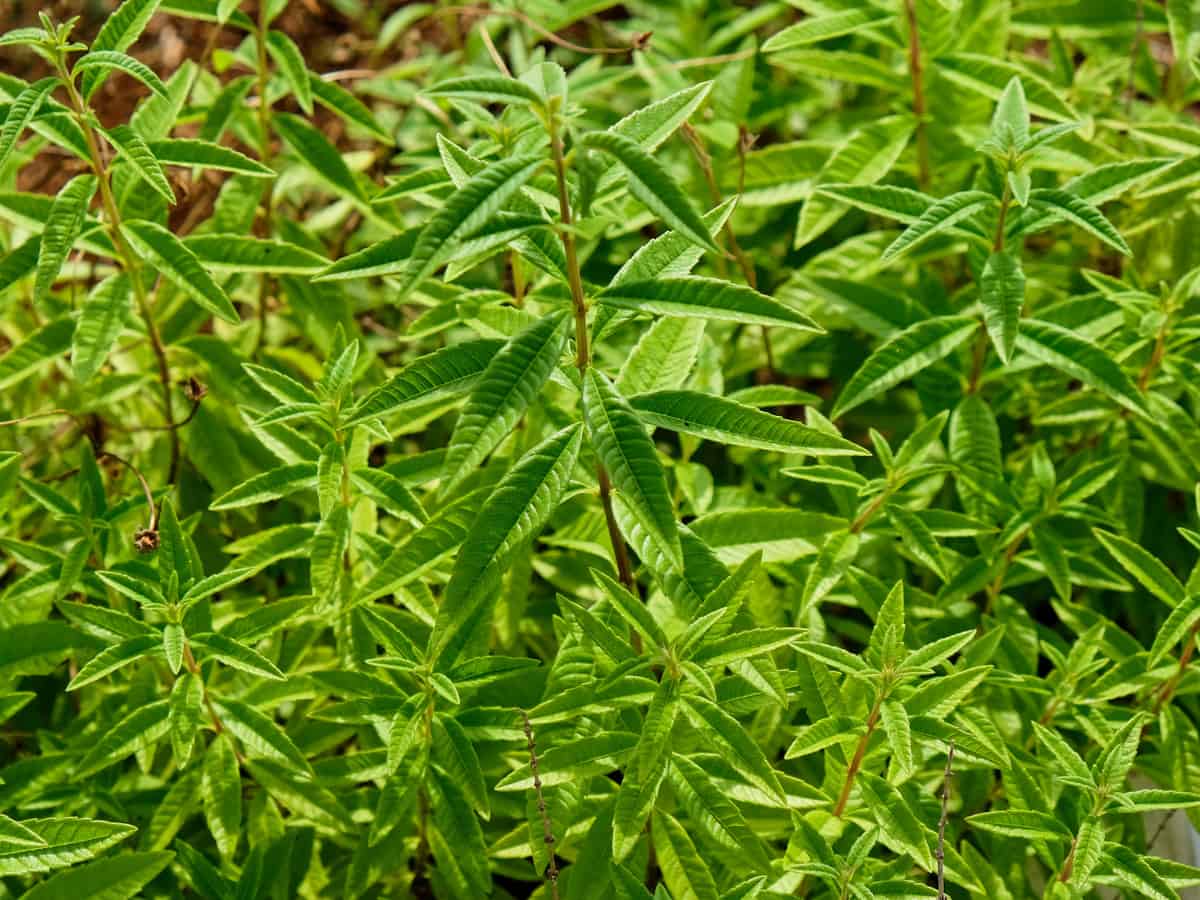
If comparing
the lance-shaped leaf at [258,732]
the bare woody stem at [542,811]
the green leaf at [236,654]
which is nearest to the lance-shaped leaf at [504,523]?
the bare woody stem at [542,811]

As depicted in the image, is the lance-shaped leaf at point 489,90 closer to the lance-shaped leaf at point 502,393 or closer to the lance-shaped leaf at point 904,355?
the lance-shaped leaf at point 502,393

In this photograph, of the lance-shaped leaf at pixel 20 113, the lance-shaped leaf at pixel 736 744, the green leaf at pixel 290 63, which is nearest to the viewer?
the lance-shaped leaf at pixel 736 744

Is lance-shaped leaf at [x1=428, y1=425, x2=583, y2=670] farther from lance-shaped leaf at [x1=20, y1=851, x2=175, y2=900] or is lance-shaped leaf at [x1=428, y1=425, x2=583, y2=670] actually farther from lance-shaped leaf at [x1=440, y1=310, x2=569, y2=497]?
lance-shaped leaf at [x1=20, y1=851, x2=175, y2=900]

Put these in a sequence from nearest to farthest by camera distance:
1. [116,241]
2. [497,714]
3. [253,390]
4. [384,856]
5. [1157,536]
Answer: [497,714], [384,856], [116,241], [253,390], [1157,536]

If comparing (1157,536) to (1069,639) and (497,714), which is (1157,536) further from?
(497,714)

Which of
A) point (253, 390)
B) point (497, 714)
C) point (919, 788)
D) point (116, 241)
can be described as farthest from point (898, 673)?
point (116, 241)

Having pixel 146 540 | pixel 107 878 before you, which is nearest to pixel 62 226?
pixel 146 540

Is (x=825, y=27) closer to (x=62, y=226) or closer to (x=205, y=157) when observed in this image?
(x=205, y=157)
